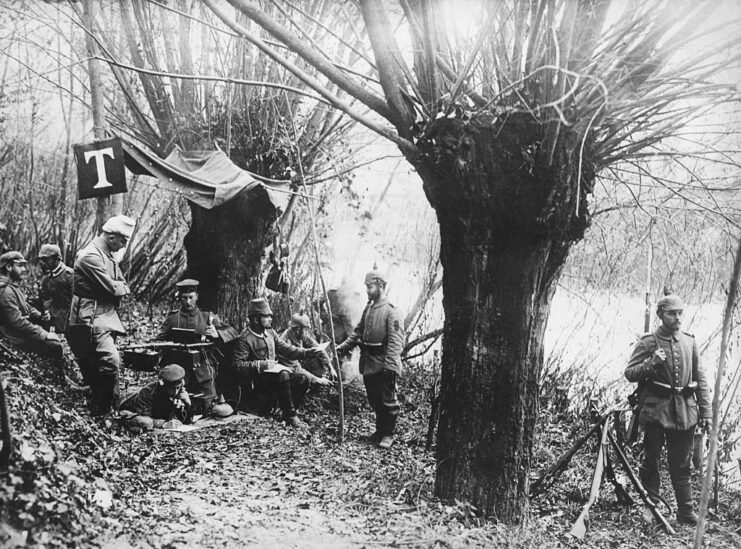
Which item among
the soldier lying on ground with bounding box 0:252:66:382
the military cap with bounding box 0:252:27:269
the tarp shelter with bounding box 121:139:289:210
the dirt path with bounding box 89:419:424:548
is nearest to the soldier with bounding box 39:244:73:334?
the soldier lying on ground with bounding box 0:252:66:382

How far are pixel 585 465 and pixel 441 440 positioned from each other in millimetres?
3413

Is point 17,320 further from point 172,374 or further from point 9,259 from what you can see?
point 172,374

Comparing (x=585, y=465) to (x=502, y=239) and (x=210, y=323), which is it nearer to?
(x=502, y=239)

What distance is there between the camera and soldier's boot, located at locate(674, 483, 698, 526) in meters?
5.57

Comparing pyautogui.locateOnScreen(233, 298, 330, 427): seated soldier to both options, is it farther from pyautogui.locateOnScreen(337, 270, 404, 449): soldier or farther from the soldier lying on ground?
the soldier lying on ground

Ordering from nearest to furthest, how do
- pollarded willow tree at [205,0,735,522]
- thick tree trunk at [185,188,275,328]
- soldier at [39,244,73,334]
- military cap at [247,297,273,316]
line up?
1. pollarded willow tree at [205,0,735,522]
2. soldier at [39,244,73,334]
3. military cap at [247,297,273,316]
4. thick tree trunk at [185,188,275,328]

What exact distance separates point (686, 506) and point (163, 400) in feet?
17.3

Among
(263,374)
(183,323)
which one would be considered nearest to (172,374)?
(183,323)

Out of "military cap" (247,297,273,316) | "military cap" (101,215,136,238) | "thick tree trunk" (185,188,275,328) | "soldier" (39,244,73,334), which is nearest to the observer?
"military cap" (101,215,136,238)

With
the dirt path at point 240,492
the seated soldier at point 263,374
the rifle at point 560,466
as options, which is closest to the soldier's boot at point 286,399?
the seated soldier at point 263,374

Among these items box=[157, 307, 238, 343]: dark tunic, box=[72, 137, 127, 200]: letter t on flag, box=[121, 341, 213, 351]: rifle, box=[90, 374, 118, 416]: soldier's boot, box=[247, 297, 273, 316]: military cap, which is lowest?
box=[90, 374, 118, 416]: soldier's boot

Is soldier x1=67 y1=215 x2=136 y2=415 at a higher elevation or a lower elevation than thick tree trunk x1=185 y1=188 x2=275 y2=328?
lower

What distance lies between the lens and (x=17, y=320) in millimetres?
6496

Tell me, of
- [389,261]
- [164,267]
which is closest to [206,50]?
[164,267]
